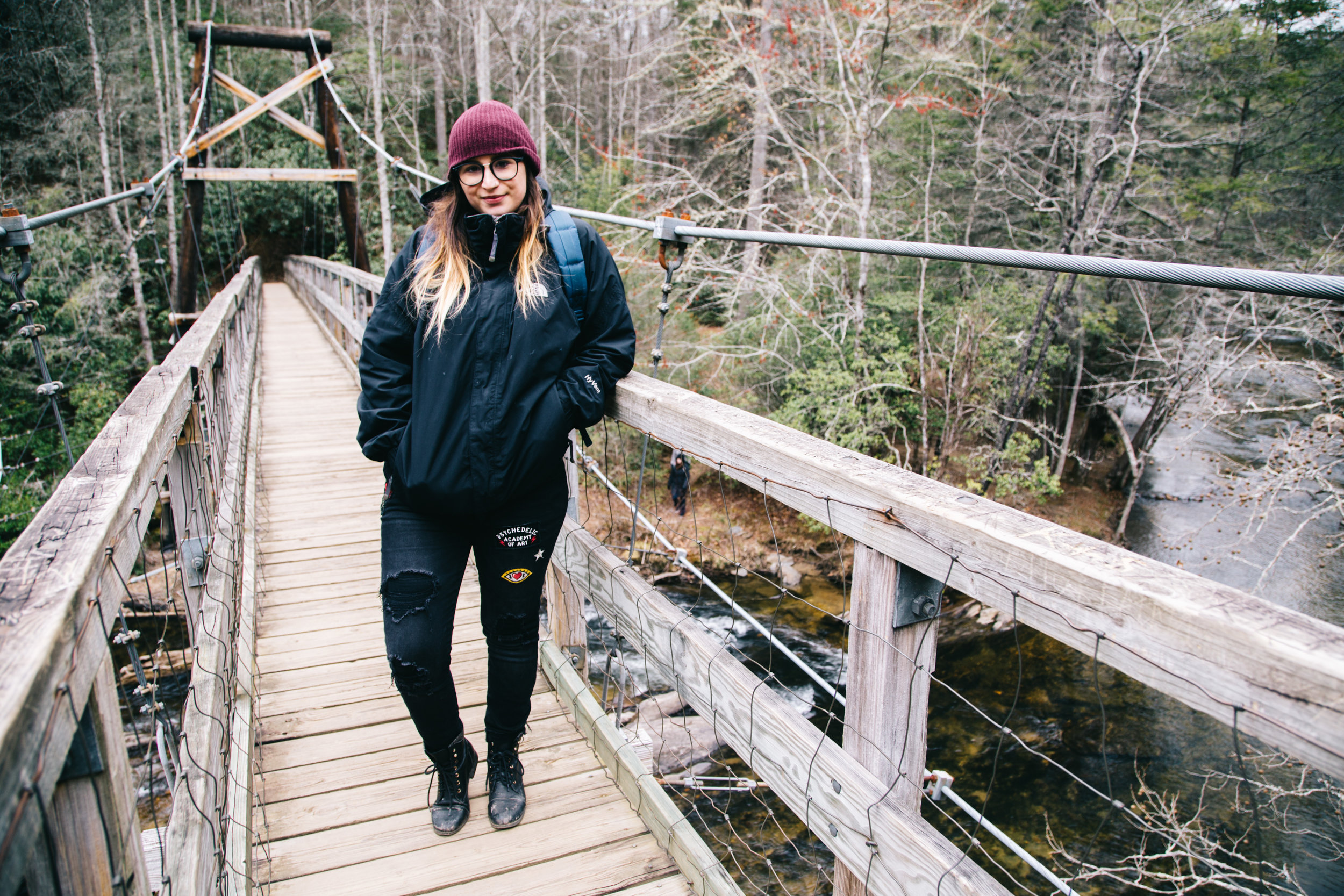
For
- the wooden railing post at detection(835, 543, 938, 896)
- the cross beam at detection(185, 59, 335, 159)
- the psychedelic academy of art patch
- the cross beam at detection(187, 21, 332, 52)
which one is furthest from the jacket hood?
the cross beam at detection(187, 21, 332, 52)

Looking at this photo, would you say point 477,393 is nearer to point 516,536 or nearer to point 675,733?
point 516,536

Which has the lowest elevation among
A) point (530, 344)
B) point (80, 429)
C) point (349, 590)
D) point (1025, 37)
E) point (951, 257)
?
point (80, 429)

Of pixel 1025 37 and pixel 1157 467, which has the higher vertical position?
pixel 1025 37

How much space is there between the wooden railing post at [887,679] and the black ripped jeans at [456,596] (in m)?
0.79

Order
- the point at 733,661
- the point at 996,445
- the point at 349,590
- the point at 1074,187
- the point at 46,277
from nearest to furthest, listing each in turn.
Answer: the point at 733,661
the point at 349,590
the point at 996,445
the point at 1074,187
the point at 46,277

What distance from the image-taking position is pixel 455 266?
164 cm

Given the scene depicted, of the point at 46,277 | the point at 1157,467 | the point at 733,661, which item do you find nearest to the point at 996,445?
the point at 1157,467

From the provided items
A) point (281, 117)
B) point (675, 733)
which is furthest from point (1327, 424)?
point (281, 117)

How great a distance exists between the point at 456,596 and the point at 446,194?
2.95 ft

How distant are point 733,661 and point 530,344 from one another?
2.46 ft

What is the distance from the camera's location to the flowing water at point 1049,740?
20.7 ft

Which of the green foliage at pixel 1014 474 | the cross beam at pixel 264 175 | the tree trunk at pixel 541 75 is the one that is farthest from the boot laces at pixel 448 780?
the tree trunk at pixel 541 75

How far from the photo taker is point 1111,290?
1359cm

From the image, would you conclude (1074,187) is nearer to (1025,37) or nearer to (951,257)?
(1025,37)
